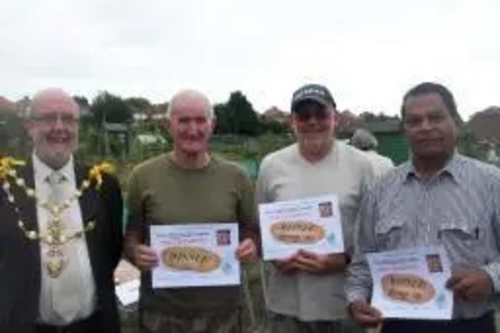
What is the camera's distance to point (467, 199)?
418cm

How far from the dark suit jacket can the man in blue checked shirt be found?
146 centimetres

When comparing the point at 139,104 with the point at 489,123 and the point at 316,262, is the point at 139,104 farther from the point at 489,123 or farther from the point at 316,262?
the point at 316,262

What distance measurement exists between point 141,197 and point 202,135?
521 millimetres

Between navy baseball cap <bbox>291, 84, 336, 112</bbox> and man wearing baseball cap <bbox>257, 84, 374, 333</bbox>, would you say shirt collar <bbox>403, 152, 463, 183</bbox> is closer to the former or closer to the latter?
man wearing baseball cap <bbox>257, 84, 374, 333</bbox>

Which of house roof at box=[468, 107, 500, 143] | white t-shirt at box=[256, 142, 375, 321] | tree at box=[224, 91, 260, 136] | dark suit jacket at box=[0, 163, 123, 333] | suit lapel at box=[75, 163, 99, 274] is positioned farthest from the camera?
tree at box=[224, 91, 260, 136]

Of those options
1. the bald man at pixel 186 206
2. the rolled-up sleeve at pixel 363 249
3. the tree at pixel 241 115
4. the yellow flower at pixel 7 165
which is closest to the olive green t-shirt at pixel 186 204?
the bald man at pixel 186 206

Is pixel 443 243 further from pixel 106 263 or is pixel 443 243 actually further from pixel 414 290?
pixel 106 263

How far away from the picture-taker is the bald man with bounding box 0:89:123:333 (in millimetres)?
4695

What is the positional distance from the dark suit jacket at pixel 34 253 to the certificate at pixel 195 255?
30 cm

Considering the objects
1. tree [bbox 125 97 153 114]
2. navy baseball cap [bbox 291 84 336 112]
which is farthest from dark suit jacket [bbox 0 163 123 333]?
tree [bbox 125 97 153 114]

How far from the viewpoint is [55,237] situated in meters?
4.79

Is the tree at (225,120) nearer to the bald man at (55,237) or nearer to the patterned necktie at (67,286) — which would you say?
the bald man at (55,237)

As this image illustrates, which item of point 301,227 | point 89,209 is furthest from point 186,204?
point 301,227

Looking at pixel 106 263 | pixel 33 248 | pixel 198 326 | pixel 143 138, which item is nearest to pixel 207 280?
pixel 198 326
